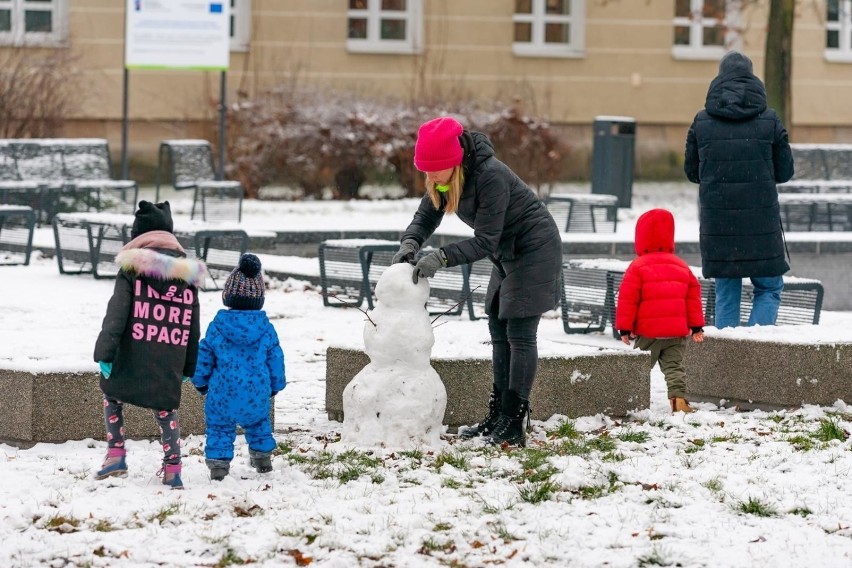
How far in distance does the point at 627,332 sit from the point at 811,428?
1216 millimetres

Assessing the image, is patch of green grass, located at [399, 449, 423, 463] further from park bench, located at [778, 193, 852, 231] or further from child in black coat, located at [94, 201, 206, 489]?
park bench, located at [778, 193, 852, 231]

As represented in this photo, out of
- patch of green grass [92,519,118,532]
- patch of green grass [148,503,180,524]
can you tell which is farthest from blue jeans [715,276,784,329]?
patch of green grass [92,519,118,532]

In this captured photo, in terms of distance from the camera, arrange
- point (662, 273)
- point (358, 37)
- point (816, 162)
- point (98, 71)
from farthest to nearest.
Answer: point (358, 37)
point (98, 71)
point (816, 162)
point (662, 273)

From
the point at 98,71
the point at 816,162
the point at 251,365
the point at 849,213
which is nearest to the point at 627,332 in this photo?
the point at 251,365

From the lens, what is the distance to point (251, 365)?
674cm

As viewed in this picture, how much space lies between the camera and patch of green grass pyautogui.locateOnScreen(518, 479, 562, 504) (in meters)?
6.39

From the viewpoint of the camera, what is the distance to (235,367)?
6.71 m

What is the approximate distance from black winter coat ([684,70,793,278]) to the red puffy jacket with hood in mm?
835

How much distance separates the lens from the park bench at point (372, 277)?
12.2m

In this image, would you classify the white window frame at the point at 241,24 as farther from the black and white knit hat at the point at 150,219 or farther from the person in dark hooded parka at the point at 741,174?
the black and white knit hat at the point at 150,219

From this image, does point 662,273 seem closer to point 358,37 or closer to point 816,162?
point 816,162

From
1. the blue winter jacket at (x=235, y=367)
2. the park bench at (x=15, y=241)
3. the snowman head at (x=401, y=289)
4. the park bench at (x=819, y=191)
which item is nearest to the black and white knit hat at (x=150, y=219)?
the blue winter jacket at (x=235, y=367)

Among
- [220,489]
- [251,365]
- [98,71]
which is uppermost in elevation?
[98,71]

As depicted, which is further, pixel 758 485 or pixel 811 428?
pixel 811 428
